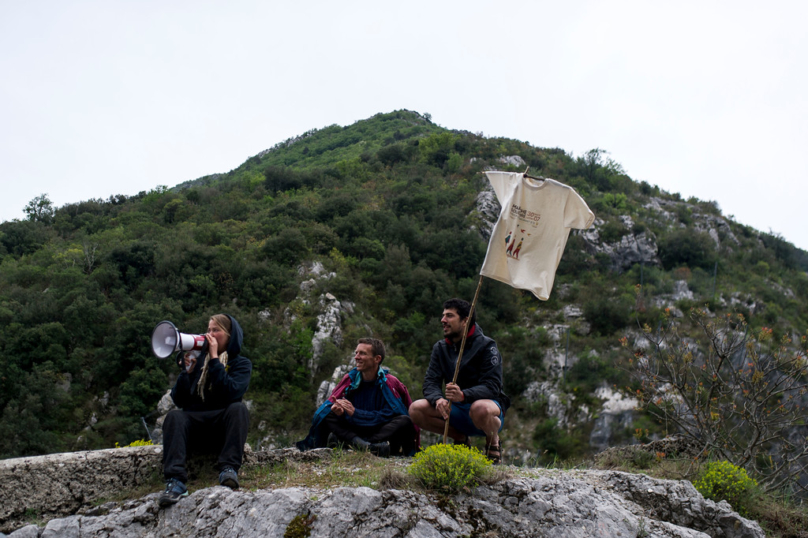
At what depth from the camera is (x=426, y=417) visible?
4.47m

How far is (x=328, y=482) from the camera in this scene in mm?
3551

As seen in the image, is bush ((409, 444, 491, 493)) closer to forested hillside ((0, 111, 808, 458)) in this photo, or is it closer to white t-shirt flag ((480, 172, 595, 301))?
white t-shirt flag ((480, 172, 595, 301))

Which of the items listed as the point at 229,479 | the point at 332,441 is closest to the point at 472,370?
the point at 332,441

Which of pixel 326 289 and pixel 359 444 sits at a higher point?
pixel 326 289

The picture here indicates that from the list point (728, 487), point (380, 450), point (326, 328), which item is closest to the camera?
point (728, 487)

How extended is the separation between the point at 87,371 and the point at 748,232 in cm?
4410

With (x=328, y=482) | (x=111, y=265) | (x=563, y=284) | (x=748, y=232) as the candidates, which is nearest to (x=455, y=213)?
(x=563, y=284)

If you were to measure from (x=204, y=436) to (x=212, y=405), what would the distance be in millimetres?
232

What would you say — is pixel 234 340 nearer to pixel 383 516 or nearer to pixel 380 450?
pixel 380 450

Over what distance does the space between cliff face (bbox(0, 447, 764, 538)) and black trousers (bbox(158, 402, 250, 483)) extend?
0.80 ft

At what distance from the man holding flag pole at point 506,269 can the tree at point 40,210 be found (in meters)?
37.2

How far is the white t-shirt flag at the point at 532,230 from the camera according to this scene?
4.44 m

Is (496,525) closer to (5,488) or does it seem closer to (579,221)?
(579,221)

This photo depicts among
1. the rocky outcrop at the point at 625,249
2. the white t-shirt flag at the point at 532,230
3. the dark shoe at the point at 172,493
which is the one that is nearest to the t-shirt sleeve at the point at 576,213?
the white t-shirt flag at the point at 532,230
